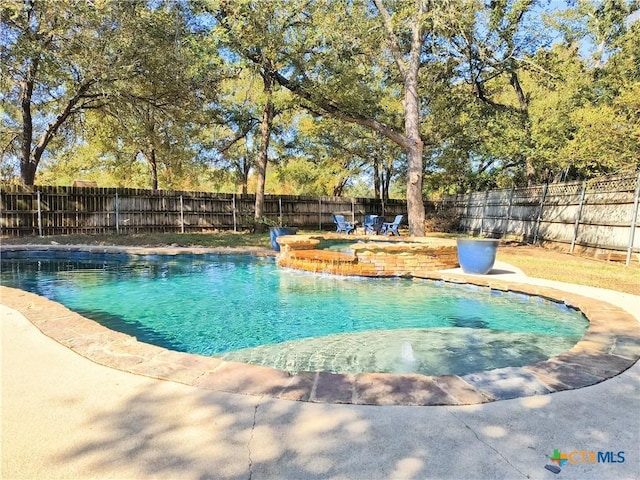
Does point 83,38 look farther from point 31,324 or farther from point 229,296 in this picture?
Answer: point 31,324

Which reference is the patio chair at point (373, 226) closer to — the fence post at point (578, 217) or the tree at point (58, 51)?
the fence post at point (578, 217)

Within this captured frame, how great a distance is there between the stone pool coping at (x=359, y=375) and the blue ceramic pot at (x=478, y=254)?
3.21m

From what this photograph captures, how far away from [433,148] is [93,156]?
17853 mm

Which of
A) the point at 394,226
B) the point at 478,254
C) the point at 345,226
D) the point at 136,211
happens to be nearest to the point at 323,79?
the point at 345,226

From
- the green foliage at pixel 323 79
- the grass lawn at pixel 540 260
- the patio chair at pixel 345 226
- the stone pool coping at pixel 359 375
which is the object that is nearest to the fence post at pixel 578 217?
the grass lawn at pixel 540 260

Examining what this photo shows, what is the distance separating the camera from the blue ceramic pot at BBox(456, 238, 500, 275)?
6773 mm

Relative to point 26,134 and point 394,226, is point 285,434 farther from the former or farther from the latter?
point 26,134

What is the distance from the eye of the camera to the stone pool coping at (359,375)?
87.4 inches

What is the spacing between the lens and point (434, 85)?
1505 centimetres

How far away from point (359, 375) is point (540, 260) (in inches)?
323

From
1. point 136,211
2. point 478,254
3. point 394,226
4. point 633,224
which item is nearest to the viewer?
point 478,254

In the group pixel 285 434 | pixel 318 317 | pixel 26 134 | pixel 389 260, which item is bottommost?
pixel 318 317

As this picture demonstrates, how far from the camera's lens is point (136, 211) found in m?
15.3

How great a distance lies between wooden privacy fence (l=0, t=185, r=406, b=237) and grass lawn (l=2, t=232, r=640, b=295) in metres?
1.24
